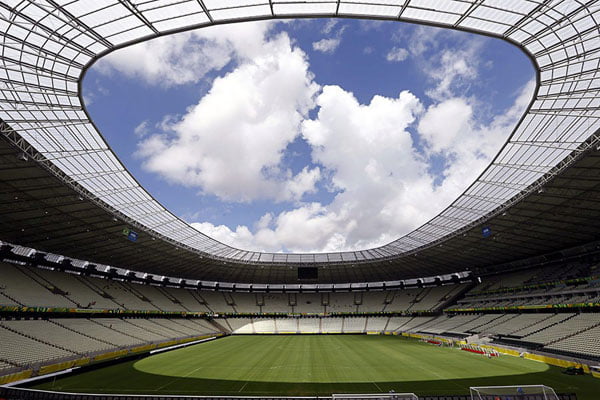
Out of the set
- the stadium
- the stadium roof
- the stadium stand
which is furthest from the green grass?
the stadium roof

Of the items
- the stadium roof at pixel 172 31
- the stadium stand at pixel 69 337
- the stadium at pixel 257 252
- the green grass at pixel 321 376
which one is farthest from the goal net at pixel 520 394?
the stadium stand at pixel 69 337

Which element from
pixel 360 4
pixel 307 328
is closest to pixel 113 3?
pixel 360 4

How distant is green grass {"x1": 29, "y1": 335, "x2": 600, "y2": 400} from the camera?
19750 millimetres

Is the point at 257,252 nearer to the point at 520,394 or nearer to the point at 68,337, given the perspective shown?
the point at 68,337

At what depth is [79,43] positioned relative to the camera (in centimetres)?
1603

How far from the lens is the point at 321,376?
23.3 metres

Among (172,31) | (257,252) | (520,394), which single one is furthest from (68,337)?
(520,394)

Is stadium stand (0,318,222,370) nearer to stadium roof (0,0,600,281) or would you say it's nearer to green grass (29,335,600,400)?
green grass (29,335,600,400)

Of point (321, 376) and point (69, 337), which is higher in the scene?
point (69, 337)

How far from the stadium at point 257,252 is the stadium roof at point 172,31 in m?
0.10

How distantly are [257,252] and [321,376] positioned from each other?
4131 centimetres

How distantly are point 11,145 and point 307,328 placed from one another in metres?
62.9

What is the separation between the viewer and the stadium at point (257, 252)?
48.7ft

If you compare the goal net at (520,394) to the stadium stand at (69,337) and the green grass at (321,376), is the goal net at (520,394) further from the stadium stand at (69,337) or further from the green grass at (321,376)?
the stadium stand at (69,337)
